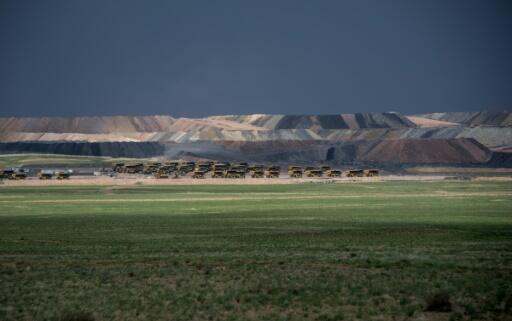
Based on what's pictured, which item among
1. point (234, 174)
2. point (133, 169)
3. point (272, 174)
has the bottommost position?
point (133, 169)

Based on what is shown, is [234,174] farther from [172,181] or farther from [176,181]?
[172,181]

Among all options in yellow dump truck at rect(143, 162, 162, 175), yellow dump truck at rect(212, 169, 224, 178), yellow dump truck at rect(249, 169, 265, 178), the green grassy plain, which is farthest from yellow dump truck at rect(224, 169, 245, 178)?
the green grassy plain

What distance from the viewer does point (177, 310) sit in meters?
27.0

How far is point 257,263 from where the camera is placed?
36.4 meters

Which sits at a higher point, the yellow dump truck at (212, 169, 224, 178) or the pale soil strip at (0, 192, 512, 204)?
the pale soil strip at (0, 192, 512, 204)

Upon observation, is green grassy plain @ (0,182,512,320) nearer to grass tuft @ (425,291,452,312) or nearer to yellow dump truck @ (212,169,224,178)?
grass tuft @ (425,291,452,312)

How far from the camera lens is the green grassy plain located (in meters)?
27.2

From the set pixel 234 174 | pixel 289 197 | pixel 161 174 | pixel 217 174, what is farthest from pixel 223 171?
pixel 289 197

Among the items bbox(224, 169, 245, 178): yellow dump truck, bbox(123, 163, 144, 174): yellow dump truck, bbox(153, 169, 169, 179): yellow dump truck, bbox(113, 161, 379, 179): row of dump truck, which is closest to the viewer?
bbox(153, 169, 169, 179): yellow dump truck

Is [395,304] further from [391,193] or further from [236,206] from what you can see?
[391,193]

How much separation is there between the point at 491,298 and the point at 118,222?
36178 millimetres

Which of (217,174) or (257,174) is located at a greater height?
(257,174)

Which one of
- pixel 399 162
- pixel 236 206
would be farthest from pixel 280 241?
pixel 399 162

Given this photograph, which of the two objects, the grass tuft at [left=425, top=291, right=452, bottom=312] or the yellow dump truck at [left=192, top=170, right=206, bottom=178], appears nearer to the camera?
the grass tuft at [left=425, top=291, right=452, bottom=312]
